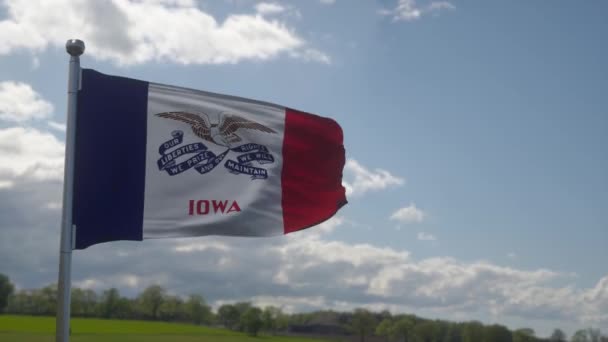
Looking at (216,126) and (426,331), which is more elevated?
(216,126)

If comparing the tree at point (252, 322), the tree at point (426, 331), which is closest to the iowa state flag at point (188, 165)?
the tree at point (426, 331)

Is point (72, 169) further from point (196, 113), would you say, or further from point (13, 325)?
Result: point (13, 325)

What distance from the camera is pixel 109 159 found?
35.9 ft

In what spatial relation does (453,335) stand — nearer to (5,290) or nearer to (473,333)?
(473,333)

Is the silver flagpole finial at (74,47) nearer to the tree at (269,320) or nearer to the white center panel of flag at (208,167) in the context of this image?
the white center panel of flag at (208,167)

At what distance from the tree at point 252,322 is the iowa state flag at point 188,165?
17627cm

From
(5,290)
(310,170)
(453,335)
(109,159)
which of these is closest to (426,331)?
(453,335)

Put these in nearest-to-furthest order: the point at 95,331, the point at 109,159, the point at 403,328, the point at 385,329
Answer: the point at 109,159 → the point at 95,331 → the point at 403,328 → the point at 385,329

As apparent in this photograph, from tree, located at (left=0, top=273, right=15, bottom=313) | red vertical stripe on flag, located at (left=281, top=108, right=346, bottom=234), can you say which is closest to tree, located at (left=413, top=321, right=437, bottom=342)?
tree, located at (left=0, top=273, right=15, bottom=313)

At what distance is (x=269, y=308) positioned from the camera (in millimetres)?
197750

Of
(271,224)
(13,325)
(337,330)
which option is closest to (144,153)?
(271,224)

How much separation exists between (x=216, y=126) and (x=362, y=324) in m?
185

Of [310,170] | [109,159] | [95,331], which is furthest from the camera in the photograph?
[95,331]

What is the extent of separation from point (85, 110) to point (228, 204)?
2.48 metres
